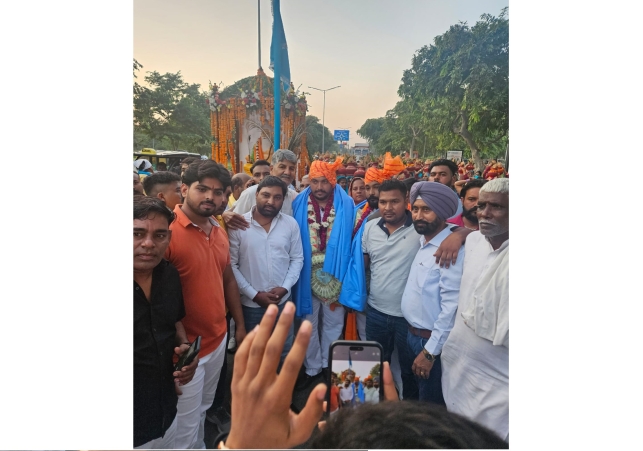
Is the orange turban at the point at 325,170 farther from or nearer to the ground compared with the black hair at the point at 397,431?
farther from the ground

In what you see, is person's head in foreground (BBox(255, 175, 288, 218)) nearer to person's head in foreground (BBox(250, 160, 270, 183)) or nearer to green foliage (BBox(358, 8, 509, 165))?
person's head in foreground (BBox(250, 160, 270, 183))

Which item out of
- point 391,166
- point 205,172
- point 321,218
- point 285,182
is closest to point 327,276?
point 321,218

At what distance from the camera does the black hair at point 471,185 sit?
1.47m

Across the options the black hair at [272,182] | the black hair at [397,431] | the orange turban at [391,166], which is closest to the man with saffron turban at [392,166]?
the orange turban at [391,166]

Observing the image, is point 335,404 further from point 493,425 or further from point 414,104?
point 414,104

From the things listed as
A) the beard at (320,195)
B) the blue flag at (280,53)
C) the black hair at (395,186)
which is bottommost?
the beard at (320,195)

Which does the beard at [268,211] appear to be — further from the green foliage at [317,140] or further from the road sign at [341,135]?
the road sign at [341,135]

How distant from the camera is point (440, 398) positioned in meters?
1.56

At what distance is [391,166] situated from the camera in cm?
166

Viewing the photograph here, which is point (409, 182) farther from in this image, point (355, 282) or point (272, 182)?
point (272, 182)

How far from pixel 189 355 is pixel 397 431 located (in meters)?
0.95

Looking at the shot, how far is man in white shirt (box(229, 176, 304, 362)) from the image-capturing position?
1.59 meters

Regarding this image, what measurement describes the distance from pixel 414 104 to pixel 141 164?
→ 1.28 metres

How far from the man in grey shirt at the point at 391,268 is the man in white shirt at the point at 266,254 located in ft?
1.15
